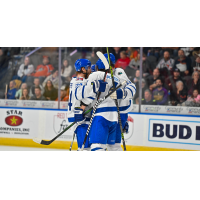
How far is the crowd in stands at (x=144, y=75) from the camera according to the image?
4.53 m

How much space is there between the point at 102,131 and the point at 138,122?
224 centimetres

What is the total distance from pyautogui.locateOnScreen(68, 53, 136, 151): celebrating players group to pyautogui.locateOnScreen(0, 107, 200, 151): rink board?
5.72 feet

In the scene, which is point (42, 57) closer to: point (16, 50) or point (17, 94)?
point (16, 50)

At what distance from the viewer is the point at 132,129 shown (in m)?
4.52

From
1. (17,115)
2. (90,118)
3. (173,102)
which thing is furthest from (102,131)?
(17,115)

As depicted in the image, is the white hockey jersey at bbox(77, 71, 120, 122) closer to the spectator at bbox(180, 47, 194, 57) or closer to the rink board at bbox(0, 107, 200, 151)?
the rink board at bbox(0, 107, 200, 151)

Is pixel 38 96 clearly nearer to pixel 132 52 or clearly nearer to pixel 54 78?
pixel 54 78

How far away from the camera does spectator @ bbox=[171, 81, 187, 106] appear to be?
15.0 feet

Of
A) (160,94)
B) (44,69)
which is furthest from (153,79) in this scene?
(44,69)

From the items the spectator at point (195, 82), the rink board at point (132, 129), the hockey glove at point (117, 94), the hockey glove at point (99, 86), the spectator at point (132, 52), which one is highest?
the spectator at point (132, 52)

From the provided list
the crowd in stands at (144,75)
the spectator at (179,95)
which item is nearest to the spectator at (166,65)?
the crowd in stands at (144,75)

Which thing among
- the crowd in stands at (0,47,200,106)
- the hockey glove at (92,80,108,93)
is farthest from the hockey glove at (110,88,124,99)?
the crowd in stands at (0,47,200,106)

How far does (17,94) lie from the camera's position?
16.6ft

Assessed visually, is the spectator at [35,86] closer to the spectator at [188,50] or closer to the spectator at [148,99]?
the spectator at [148,99]
